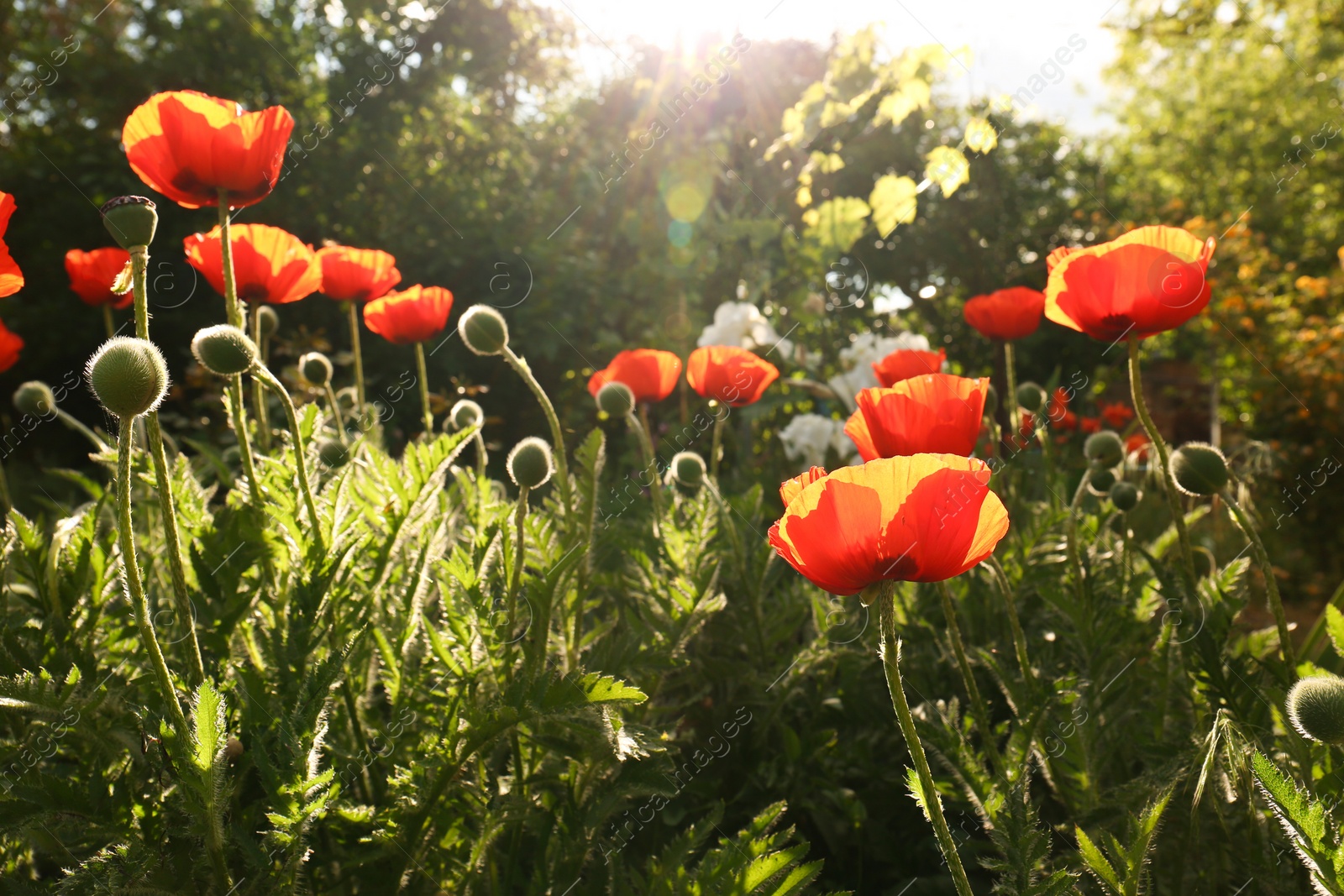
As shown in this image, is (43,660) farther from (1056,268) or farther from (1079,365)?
(1079,365)

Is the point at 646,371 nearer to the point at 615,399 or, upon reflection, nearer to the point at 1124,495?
the point at 615,399

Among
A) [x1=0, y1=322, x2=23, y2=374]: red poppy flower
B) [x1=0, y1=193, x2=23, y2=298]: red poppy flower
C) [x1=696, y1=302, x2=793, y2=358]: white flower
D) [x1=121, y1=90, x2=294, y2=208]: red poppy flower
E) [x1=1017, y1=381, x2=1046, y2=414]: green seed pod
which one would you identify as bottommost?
[x1=1017, y1=381, x2=1046, y2=414]: green seed pod

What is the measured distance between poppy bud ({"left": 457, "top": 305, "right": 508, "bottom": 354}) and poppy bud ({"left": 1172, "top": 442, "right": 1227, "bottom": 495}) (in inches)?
43.8

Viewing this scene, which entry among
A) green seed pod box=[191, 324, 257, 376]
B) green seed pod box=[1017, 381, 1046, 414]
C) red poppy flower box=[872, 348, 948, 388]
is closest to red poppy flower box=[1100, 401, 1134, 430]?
green seed pod box=[1017, 381, 1046, 414]

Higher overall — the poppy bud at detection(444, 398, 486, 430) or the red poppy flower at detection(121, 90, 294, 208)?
the red poppy flower at detection(121, 90, 294, 208)

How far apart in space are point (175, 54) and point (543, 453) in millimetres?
6251

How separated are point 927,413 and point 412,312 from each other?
1344 millimetres

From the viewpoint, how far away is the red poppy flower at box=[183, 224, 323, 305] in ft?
5.29

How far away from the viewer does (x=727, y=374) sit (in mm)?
2043

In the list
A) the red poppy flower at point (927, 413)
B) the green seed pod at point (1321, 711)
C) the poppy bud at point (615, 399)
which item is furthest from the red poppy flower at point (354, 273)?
the green seed pod at point (1321, 711)

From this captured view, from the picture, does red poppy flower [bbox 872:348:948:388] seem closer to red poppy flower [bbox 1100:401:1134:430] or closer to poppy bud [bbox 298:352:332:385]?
poppy bud [bbox 298:352:332:385]

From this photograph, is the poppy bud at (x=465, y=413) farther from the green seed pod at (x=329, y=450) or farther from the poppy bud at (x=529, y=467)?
the poppy bud at (x=529, y=467)

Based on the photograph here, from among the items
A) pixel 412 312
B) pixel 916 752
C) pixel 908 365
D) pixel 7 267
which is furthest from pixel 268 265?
pixel 916 752

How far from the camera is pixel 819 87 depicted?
3.56 m
